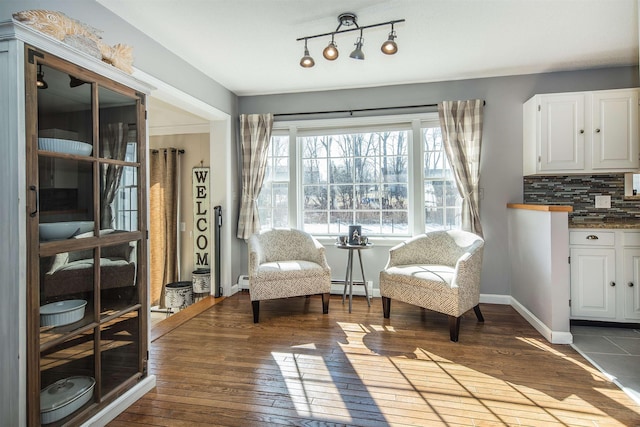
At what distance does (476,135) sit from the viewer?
370 cm

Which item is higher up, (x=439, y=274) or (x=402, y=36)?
(x=402, y=36)

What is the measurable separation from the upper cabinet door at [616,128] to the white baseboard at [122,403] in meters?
4.23

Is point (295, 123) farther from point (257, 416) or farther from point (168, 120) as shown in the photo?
point (257, 416)

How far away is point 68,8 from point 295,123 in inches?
98.6

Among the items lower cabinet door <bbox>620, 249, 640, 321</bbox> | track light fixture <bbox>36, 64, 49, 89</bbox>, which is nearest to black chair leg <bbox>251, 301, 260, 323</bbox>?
track light fixture <bbox>36, 64, 49, 89</bbox>

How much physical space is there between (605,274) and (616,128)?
1.40 metres

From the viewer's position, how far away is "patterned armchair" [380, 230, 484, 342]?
2.84 metres

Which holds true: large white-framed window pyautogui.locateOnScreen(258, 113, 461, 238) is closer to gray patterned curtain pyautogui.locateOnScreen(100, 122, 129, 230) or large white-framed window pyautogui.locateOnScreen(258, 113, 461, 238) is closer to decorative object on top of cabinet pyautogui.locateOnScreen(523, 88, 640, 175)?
decorative object on top of cabinet pyautogui.locateOnScreen(523, 88, 640, 175)

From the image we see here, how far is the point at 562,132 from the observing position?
330 centimetres

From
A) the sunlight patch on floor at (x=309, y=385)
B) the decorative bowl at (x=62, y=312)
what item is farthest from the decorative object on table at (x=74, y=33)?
the sunlight patch on floor at (x=309, y=385)

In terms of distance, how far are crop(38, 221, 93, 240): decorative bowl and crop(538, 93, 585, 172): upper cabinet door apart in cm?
381

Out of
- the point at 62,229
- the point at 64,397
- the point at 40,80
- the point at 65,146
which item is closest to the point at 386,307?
the point at 64,397

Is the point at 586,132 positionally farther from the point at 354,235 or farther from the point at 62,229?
the point at 62,229

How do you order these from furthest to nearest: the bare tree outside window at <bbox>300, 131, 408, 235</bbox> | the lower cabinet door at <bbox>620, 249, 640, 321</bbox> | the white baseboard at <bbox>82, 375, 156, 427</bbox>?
1. the bare tree outside window at <bbox>300, 131, 408, 235</bbox>
2. the lower cabinet door at <bbox>620, 249, 640, 321</bbox>
3. the white baseboard at <bbox>82, 375, 156, 427</bbox>
